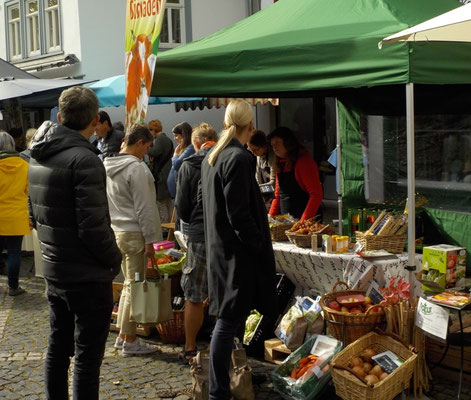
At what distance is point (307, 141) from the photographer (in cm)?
1462

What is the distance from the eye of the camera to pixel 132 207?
5.21 meters

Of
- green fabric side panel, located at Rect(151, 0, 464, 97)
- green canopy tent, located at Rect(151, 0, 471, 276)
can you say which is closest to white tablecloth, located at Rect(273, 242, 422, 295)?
Answer: green canopy tent, located at Rect(151, 0, 471, 276)

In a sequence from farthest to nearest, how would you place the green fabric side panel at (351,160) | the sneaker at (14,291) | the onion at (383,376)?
the sneaker at (14,291)
the green fabric side panel at (351,160)
the onion at (383,376)

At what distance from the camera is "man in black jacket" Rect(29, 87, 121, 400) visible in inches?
134

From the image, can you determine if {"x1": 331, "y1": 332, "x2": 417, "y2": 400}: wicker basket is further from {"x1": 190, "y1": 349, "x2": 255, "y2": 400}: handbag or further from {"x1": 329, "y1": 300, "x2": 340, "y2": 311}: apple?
{"x1": 190, "y1": 349, "x2": 255, "y2": 400}: handbag

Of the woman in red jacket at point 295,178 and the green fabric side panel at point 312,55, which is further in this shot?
the woman in red jacket at point 295,178

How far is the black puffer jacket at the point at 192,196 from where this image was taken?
16.2 feet

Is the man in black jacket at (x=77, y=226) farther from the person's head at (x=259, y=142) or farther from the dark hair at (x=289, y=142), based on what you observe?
the person's head at (x=259, y=142)

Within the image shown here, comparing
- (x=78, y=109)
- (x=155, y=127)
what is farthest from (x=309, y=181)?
(x=155, y=127)

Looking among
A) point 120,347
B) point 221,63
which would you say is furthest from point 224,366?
point 221,63

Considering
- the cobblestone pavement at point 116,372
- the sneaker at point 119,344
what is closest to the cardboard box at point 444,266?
the cobblestone pavement at point 116,372

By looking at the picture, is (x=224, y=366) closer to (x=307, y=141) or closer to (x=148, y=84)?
(x=148, y=84)

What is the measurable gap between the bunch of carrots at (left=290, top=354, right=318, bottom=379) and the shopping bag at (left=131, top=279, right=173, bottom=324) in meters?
1.25

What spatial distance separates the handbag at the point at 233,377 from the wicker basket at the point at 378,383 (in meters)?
0.55
